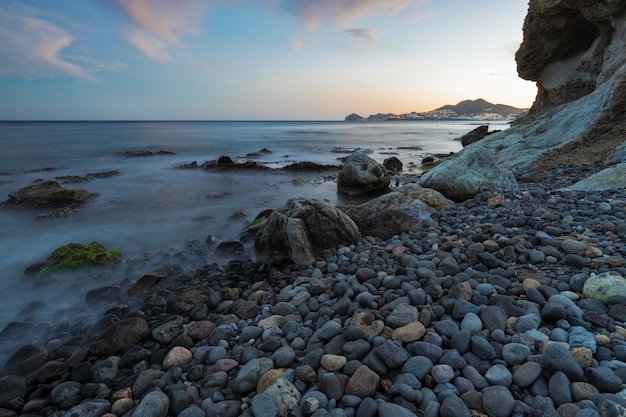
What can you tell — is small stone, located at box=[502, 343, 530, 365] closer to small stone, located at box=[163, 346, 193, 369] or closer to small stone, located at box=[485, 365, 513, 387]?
small stone, located at box=[485, 365, 513, 387]

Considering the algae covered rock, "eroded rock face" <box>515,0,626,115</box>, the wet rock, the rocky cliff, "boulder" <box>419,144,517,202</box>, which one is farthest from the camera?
"eroded rock face" <box>515,0,626,115</box>

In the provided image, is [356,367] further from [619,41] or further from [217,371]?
[619,41]

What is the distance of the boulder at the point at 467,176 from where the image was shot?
23.3 feet

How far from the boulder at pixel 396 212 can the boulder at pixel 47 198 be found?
25.5 ft

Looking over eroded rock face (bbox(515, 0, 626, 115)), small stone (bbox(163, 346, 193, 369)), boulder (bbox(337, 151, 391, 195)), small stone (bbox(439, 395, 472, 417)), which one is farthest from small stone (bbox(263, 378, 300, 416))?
eroded rock face (bbox(515, 0, 626, 115))

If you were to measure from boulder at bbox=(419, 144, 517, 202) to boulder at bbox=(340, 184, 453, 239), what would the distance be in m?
0.85

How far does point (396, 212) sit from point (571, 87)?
1058 cm

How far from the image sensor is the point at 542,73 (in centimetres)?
1321

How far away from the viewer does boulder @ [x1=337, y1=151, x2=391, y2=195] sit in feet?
35.6

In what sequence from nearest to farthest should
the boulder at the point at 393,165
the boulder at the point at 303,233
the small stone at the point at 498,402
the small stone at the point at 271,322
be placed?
the small stone at the point at 498,402
the small stone at the point at 271,322
the boulder at the point at 303,233
the boulder at the point at 393,165

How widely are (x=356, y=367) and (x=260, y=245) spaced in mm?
3081

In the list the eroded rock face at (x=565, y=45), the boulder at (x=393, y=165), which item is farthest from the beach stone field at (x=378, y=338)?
the boulder at (x=393, y=165)

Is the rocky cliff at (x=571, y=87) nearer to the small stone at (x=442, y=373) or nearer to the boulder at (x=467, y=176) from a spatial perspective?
the boulder at (x=467, y=176)

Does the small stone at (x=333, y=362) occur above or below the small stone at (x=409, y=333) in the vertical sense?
below
